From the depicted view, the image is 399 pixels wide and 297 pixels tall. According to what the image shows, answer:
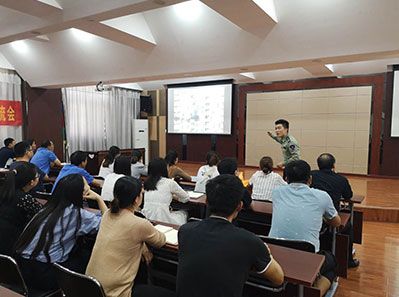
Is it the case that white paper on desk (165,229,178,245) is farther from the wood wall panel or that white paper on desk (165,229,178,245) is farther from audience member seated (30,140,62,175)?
the wood wall panel

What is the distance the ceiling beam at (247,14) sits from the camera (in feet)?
10.1

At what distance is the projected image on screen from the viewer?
859 cm

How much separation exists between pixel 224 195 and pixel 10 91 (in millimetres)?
7202

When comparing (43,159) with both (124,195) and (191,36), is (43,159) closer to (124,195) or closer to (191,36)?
(191,36)

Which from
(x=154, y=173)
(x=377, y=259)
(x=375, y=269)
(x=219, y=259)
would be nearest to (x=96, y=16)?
(x=154, y=173)

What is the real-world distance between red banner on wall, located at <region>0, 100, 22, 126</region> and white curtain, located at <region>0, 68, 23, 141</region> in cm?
9

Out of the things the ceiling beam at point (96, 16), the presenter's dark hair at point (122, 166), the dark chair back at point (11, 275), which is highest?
the ceiling beam at point (96, 16)

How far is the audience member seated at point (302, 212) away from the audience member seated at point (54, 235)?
4.08 ft

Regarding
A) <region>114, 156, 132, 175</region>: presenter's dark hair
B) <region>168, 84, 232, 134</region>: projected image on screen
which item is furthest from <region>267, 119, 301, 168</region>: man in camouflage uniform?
<region>168, 84, 232, 134</region>: projected image on screen

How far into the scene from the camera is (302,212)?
203 cm

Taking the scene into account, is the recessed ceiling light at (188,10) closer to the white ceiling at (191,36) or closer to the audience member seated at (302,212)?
the white ceiling at (191,36)

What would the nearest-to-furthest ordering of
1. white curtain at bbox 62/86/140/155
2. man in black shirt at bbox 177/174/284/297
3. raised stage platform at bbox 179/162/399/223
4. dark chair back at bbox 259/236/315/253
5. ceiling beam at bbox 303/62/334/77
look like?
man in black shirt at bbox 177/174/284/297
dark chair back at bbox 259/236/315/253
raised stage platform at bbox 179/162/399/223
ceiling beam at bbox 303/62/334/77
white curtain at bbox 62/86/140/155

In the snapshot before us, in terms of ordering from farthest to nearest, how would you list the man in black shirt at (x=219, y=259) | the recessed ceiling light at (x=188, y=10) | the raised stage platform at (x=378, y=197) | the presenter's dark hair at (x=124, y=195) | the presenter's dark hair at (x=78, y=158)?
1. the raised stage platform at (x=378, y=197)
2. the recessed ceiling light at (x=188, y=10)
3. the presenter's dark hair at (x=78, y=158)
4. the presenter's dark hair at (x=124, y=195)
5. the man in black shirt at (x=219, y=259)

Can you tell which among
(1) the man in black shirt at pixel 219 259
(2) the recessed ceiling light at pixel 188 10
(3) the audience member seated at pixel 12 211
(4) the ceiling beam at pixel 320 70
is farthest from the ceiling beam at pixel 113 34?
(4) the ceiling beam at pixel 320 70
